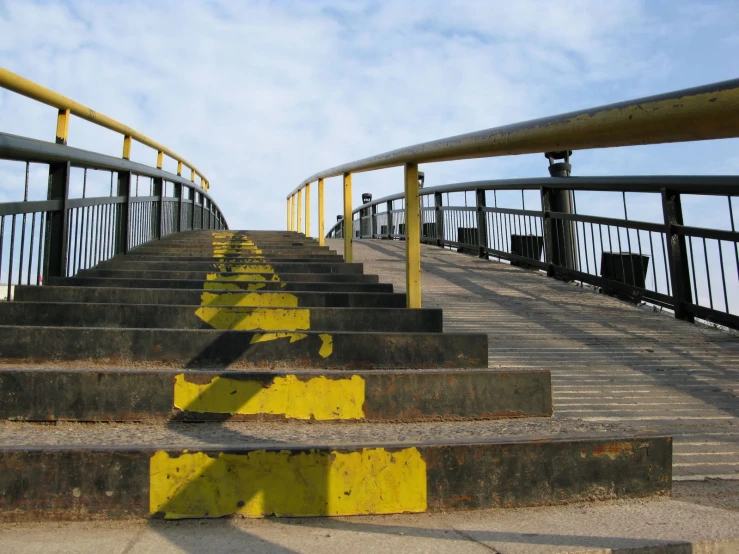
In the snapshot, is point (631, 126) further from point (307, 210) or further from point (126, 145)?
point (307, 210)

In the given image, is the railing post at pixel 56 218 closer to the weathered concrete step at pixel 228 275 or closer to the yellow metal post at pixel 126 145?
the weathered concrete step at pixel 228 275

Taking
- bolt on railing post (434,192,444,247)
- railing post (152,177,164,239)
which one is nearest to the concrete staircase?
railing post (152,177,164,239)

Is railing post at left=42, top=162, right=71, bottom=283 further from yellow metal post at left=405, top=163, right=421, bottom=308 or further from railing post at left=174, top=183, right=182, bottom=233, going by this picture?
railing post at left=174, top=183, right=182, bottom=233

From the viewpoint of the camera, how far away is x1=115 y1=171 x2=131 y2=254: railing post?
5.88 metres

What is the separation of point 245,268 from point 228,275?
0.27m

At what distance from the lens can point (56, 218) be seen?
4.21 metres

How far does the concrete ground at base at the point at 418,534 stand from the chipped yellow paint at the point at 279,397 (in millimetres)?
680

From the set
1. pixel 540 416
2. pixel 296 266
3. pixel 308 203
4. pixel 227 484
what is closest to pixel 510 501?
pixel 540 416

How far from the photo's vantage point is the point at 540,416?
276 centimetres

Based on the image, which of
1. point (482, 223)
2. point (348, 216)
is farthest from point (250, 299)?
point (482, 223)

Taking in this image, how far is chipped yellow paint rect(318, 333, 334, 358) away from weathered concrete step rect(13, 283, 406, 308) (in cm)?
102

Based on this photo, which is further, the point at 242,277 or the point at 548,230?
the point at 548,230

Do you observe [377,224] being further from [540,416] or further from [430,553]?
[430,553]

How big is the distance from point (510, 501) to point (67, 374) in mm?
1820
